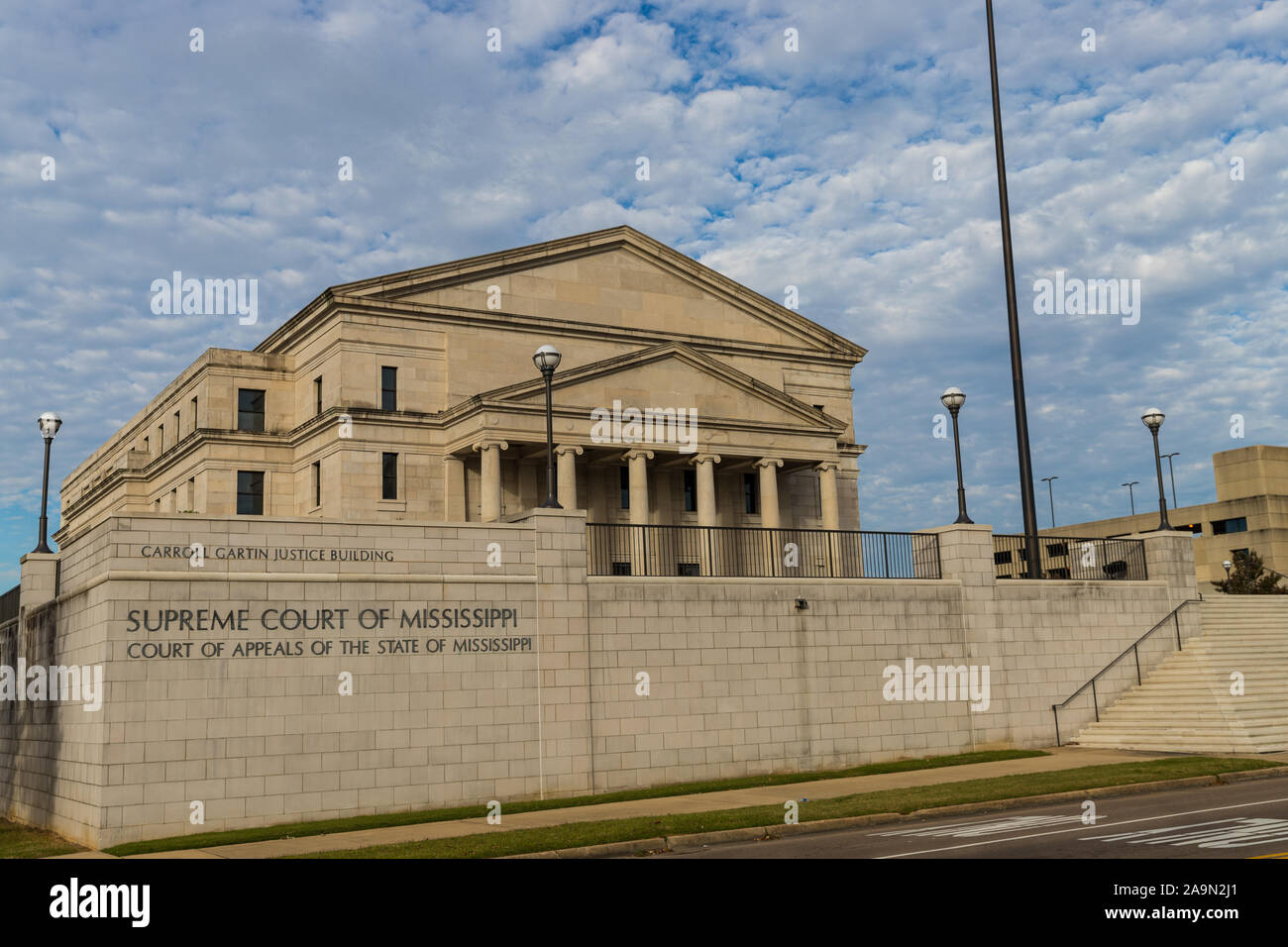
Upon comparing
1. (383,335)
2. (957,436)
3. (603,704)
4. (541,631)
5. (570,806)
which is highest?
(383,335)

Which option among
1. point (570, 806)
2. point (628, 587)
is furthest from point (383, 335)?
point (570, 806)

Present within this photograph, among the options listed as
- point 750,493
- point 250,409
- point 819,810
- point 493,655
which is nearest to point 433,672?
point 493,655

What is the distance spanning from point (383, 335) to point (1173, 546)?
28021 millimetres

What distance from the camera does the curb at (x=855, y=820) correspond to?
14.8 metres

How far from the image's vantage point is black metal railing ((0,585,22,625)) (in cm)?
2573

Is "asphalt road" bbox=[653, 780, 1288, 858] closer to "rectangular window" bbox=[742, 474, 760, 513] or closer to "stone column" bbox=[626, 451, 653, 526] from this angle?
"stone column" bbox=[626, 451, 653, 526]

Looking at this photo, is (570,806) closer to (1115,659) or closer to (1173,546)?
(1115,659)

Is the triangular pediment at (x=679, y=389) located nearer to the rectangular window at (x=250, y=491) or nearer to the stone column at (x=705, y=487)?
the stone column at (x=705, y=487)

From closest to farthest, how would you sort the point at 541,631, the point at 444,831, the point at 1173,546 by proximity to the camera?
the point at 444,831, the point at 541,631, the point at 1173,546

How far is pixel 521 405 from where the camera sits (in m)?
40.8

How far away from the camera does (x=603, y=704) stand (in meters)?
22.0

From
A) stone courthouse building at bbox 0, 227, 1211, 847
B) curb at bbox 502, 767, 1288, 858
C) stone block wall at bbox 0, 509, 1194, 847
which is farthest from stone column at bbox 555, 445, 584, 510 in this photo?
curb at bbox 502, 767, 1288, 858

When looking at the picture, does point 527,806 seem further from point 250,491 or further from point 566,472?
point 250,491
